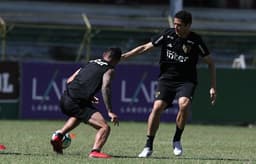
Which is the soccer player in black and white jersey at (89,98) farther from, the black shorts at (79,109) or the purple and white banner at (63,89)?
the purple and white banner at (63,89)

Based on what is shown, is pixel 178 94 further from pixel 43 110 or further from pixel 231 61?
pixel 231 61

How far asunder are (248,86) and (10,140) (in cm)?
1070

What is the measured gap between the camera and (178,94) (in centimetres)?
1247

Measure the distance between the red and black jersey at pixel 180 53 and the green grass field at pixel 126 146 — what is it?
1.21 m

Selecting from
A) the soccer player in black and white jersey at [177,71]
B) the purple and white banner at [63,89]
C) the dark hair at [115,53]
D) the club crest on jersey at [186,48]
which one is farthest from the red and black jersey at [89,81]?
the purple and white banner at [63,89]

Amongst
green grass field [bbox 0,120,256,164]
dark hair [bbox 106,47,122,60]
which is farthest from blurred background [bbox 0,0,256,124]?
dark hair [bbox 106,47,122,60]

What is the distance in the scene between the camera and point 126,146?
14.3 meters

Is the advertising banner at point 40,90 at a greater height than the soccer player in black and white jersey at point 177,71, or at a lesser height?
lesser

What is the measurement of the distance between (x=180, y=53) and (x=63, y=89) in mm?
10701

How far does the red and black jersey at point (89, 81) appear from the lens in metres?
11.8

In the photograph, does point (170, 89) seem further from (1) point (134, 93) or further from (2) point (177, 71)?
(1) point (134, 93)

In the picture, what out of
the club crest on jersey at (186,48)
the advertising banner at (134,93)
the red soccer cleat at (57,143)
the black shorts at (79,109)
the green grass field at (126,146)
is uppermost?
the club crest on jersey at (186,48)

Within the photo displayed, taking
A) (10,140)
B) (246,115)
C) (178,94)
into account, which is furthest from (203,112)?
(178,94)

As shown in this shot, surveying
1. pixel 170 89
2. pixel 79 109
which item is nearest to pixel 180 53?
pixel 170 89
